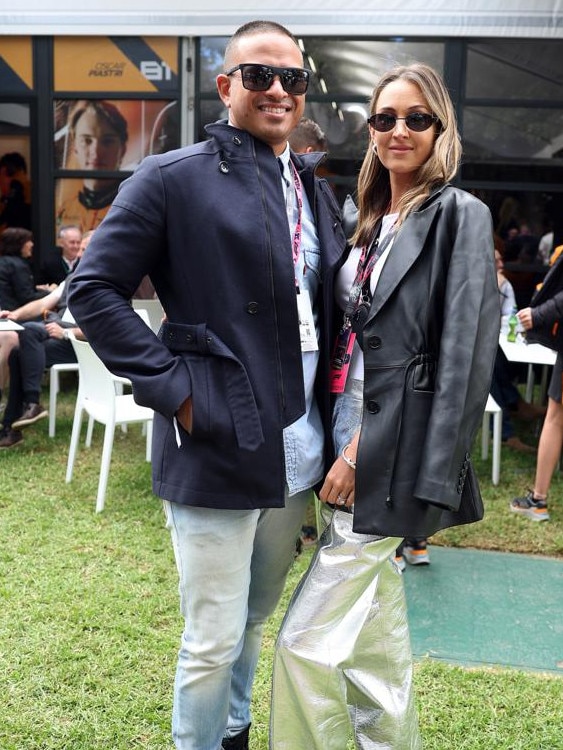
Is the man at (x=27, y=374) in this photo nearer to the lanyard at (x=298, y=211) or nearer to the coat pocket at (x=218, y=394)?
the lanyard at (x=298, y=211)

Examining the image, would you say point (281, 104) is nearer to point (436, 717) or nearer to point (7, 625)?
point (436, 717)

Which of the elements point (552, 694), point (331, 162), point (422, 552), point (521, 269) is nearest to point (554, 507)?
point (422, 552)

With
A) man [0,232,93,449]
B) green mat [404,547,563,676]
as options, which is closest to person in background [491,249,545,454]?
green mat [404,547,563,676]

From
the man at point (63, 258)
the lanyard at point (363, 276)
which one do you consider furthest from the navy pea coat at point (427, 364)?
the man at point (63, 258)

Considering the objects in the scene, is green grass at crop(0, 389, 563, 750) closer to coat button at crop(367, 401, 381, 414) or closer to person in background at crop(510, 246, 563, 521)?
person in background at crop(510, 246, 563, 521)

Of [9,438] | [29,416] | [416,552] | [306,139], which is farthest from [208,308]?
[29,416]

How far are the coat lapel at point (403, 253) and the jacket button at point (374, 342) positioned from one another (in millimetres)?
42

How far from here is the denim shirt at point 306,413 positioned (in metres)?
2.10

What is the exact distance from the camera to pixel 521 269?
884cm

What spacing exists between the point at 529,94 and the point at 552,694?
7059 millimetres

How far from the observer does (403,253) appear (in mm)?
1952

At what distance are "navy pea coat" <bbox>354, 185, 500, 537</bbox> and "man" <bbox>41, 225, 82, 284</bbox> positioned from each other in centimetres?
626

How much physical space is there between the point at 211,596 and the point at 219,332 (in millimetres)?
632

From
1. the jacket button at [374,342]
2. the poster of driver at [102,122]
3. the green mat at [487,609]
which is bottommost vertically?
the green mat at [487,609]
